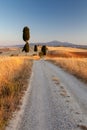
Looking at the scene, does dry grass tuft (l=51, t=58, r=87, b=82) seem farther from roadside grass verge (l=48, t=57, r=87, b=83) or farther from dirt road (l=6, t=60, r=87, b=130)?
dirt road (l=6, t=60, r=87, b=130)

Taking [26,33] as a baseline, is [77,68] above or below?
below

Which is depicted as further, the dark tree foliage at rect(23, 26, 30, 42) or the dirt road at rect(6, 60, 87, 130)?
the dark tree foliage at rect(23, 26, 30, 42)

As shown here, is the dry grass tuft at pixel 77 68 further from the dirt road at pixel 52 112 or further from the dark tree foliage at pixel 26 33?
the dark tree foliage at pixel 26 33

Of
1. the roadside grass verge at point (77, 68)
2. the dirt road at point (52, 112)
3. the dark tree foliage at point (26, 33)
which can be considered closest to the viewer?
the dirt road at point (52, 112)

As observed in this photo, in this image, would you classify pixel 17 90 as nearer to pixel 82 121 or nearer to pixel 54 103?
pixel 54 103

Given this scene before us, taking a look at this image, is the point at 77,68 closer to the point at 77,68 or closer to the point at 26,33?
the point at 77,68

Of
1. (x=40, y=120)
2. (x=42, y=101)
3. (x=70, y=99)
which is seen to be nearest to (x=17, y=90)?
(x=42, y=101)

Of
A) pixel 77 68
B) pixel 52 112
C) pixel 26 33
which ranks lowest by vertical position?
pixel 77 68

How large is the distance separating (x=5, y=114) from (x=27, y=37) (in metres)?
65.5

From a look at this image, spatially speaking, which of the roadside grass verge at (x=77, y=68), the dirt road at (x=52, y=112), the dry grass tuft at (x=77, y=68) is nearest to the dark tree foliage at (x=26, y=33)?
the roadside grass verge at (x=77, y=68)

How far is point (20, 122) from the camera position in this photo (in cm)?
647

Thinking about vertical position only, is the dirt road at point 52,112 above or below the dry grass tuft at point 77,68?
above

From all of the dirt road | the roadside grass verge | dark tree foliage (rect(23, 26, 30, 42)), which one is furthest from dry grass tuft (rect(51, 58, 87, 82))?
dark tree foliage (rect(23, 26, 30, 42))

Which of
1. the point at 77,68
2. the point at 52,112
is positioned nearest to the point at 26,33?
the point at 77,68
